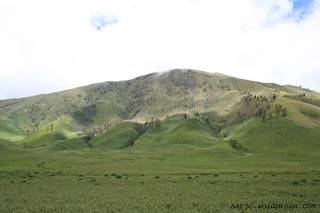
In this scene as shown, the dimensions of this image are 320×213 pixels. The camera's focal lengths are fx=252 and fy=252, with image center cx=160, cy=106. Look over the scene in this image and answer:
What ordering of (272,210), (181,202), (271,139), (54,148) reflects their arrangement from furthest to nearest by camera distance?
1. (54,148)
2. (271,139)
3. (181,202)
4. (272,210)

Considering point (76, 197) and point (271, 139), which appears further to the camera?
point (271, 139)

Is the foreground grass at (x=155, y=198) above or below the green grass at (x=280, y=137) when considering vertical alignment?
above

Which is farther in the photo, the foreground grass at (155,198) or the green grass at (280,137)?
the green grass at (280,137)

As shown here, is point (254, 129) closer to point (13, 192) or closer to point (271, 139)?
point (271, 139)

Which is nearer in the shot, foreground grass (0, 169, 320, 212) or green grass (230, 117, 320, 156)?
foreground grass (0, 169, 320, 212)

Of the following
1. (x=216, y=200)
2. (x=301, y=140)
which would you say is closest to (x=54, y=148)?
(x=301, y=140)

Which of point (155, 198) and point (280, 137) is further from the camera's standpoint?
point (280, 137)

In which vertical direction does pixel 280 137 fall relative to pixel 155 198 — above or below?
below

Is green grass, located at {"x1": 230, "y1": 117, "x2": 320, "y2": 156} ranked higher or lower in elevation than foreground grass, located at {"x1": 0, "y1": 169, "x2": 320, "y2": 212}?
lower

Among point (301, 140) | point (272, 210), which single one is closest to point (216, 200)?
point (272, 210)

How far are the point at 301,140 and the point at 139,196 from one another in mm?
148262

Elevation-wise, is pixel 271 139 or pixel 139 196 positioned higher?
pixel 139 196

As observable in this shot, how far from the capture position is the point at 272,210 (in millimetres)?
23281

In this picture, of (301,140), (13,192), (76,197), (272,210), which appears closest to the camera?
(272,210)
